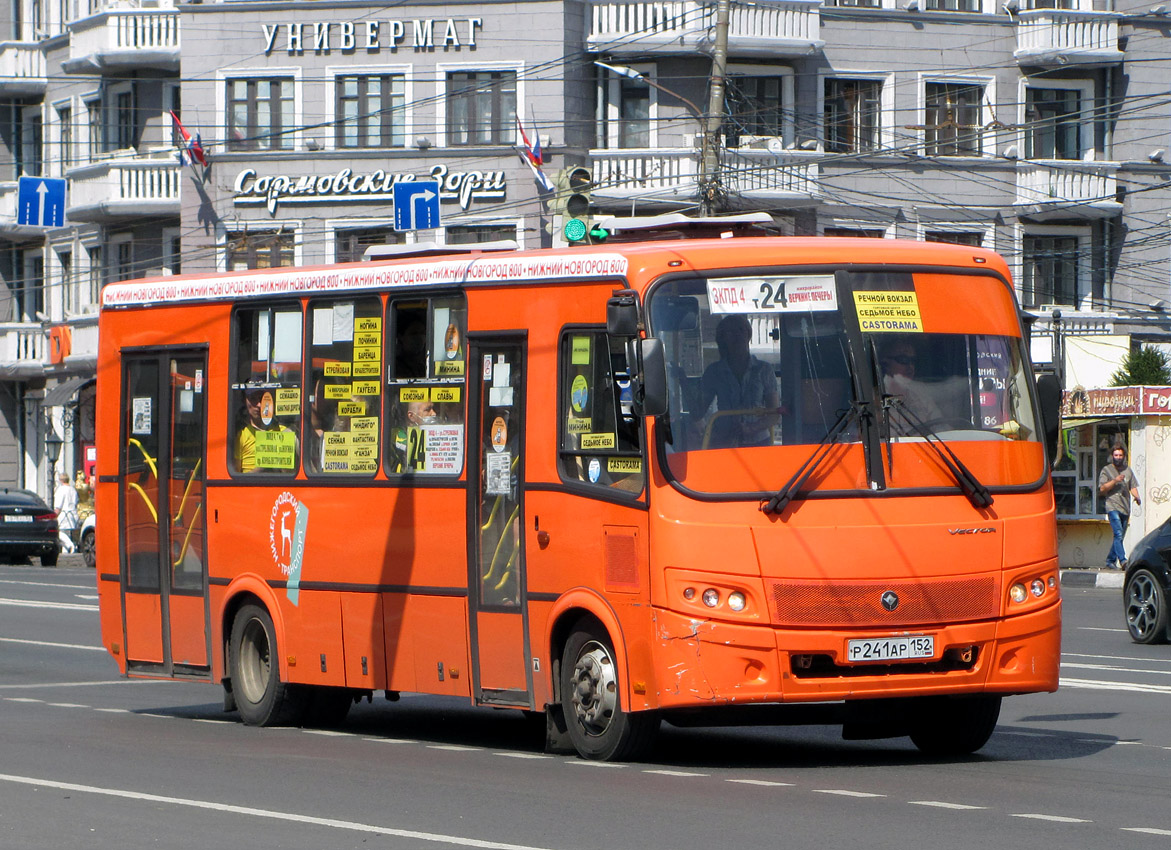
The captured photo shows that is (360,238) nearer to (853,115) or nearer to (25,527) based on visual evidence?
(25,527)

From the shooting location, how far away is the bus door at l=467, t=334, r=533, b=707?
38.8 ft

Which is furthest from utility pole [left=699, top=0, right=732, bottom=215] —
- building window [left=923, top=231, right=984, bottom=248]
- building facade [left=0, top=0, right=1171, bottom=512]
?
building window [left=923, top=231, right=984, bottom=248]

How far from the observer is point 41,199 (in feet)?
127

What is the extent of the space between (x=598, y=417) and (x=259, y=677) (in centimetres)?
401

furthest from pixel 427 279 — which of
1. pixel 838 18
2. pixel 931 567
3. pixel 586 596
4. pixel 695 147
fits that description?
pixel 838 18

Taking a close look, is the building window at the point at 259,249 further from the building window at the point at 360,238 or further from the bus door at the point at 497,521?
the bus door at the point at 497,521

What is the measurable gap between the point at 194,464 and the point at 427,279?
109 inches

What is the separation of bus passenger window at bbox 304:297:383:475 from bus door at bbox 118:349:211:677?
1333mm

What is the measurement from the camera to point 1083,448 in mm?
35094

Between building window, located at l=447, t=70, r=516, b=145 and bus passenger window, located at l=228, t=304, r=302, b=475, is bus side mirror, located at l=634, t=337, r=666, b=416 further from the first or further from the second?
building window, located at l=447, t=70, r=516, b=145

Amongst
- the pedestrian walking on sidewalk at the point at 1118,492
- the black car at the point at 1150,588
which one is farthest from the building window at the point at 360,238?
the black car at the point at 1150,588

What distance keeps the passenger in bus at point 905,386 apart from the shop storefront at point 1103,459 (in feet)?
70.3

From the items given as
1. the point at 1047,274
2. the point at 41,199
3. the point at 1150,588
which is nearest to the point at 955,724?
the point at 1150,588

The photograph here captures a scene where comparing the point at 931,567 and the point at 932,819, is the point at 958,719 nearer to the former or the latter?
the point at 931,567
